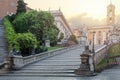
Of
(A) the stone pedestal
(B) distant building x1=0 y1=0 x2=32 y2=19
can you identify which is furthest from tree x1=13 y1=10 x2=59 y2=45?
(A) the stone pedestal

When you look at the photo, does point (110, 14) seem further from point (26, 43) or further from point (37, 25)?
point (26, 43)

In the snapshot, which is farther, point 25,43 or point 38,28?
point 38,28

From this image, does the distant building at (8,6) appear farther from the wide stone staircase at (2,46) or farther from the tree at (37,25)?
the wide stone staircase at (2,46)

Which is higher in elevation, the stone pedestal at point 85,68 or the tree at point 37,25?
the tree at point 37,25

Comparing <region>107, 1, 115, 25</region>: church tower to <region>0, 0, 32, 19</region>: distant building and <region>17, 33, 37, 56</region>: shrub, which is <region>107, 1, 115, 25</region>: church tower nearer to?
<region>0, 0, 32, 19</region>: distant building

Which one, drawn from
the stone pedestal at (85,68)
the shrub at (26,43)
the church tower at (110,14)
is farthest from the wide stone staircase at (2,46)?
the church tower at (110,14)

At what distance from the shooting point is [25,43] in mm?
37750

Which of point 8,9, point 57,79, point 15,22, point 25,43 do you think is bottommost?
point 57,79

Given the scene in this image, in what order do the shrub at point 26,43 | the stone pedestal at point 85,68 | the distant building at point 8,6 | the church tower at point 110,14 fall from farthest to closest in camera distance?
the church tower at point 110,14 < the distant building at point 8,6 < the shrub at point 26,43 < the stone pedestal at point 85,68

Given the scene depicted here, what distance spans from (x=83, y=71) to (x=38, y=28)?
97.9ft

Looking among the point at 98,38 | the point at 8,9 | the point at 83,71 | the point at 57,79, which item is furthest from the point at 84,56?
the point at 98,38

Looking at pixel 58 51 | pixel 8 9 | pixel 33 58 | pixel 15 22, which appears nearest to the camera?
pixel 33 58

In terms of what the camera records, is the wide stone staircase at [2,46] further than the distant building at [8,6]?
No

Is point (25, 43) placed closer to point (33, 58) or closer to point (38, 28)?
point (33, 58)
